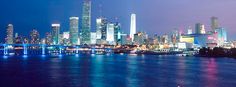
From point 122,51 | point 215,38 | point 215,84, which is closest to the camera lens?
point 215,84

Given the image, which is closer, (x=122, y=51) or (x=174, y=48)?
(x=122, y=51)

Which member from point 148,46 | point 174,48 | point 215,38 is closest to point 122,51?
point 148,46

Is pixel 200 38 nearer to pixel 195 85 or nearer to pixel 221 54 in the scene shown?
pixel 221 54

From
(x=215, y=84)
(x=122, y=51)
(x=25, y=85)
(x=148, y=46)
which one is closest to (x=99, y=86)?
(x=25, y=85)

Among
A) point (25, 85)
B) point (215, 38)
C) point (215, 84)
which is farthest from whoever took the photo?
point (215, 38)

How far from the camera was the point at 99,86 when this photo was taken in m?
29.7

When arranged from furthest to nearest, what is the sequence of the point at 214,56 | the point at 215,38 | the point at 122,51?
1. the point at 215,38
2. the point at 122,51
3. the point at 214,56

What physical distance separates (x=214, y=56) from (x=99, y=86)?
83648 mm

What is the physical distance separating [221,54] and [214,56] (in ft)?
6.63

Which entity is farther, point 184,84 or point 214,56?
point 214,56

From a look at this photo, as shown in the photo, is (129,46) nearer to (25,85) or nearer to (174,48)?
(174,48)

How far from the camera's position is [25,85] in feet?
97.2

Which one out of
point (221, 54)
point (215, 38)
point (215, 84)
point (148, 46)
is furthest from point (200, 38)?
point (215, 84)

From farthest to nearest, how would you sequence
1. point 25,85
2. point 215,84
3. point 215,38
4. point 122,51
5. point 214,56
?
point 215,38, point 122,51, point 214,56, point 215,84, point 25,85
